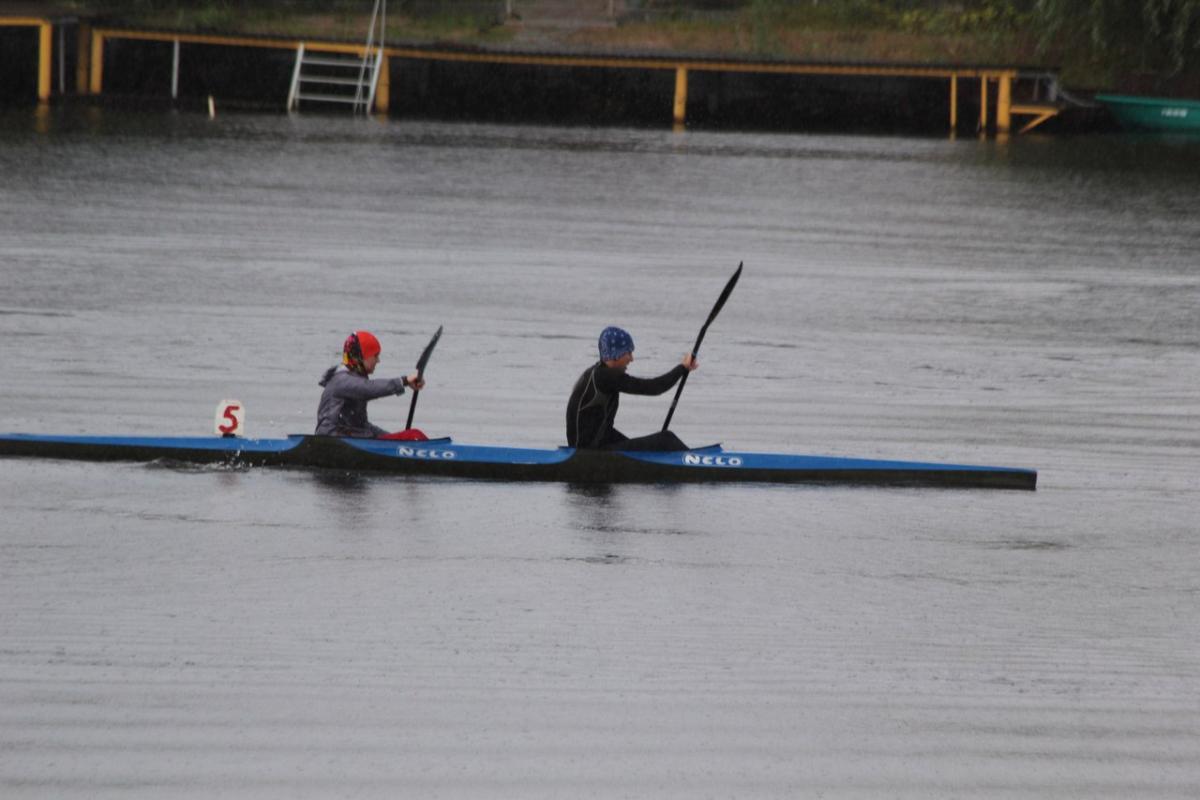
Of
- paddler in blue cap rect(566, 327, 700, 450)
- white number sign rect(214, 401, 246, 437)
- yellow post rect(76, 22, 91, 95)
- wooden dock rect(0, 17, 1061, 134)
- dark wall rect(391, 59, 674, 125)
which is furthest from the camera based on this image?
dark wall rect(391, 59, 674, 125)

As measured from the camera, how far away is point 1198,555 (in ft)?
45.4

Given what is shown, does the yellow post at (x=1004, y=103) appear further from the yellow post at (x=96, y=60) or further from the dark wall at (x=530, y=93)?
the yellow post at (x=96, y=60)

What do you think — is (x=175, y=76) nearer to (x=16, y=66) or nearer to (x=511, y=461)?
(x=16, y=66)

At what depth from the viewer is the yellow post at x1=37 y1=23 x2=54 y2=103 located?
54125 millimetres

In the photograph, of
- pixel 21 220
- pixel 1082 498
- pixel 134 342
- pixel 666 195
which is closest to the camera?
pixel 1082 498

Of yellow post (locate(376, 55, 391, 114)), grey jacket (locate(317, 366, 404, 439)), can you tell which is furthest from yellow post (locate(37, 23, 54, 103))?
grey jacket (locate(317, 366, 404, 439))

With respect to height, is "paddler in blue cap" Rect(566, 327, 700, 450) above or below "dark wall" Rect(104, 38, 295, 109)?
below

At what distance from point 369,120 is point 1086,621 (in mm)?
45105

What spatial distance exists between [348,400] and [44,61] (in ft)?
141

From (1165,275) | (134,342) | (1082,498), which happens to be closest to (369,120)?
(1165,275)

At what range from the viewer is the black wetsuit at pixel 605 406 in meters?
14.9

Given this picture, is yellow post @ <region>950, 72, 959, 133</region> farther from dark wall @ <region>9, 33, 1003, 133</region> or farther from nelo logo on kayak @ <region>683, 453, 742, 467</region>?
nelo logo on kayak @ <region>683, 453, 742, 467</region>

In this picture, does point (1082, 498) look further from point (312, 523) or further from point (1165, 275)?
point (1165, 275)

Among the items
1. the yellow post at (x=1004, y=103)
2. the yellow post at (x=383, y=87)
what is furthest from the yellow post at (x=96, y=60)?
the yellow post at (x=1004, y=103)
